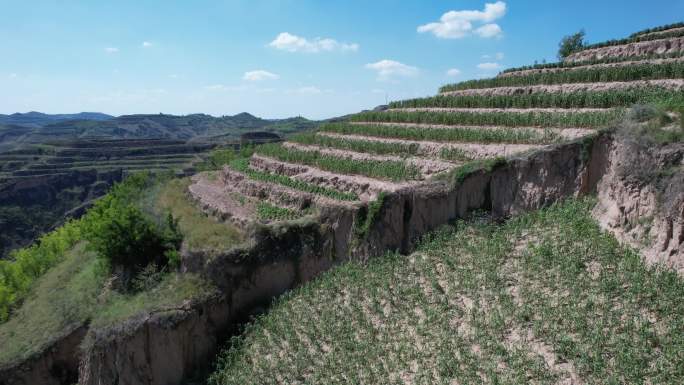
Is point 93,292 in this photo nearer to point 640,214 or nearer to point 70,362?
point 70,362

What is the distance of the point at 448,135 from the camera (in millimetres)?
20688

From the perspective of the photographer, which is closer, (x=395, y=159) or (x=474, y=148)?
(x=474, y=148)

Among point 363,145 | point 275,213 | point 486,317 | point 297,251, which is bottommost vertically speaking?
point 297,251

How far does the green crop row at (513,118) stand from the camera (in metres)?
16.5

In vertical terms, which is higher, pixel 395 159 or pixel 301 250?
pixel 395 159

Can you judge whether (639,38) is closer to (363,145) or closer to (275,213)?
(363,145)

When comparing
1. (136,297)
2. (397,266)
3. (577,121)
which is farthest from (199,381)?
(577,121)

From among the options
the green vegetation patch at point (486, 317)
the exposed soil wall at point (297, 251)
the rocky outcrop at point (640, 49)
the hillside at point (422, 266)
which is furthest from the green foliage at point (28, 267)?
the rocky outcrop at point (640, 49)

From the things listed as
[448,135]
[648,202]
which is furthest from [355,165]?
[648,202]

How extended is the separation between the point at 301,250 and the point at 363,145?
914cm

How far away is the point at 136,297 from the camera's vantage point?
1688 centimetres

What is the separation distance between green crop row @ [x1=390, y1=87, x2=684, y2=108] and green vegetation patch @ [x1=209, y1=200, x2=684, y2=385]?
7.70 meters

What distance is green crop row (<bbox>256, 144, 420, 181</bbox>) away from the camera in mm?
19000

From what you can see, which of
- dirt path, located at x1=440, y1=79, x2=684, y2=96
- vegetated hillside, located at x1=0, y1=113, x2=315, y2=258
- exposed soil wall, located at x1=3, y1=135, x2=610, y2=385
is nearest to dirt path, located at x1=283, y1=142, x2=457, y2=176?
exposed soil wall, located at x1=3, y1=135, x2=610, y2=385
